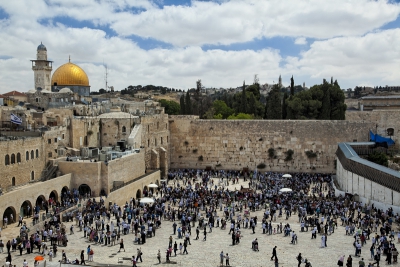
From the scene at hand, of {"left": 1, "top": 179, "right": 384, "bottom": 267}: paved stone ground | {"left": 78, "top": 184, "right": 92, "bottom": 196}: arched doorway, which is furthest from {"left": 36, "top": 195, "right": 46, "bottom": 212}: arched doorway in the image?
{"left": 1, "top": 179, "right": 384, "bottom": 267}: paved stone ground

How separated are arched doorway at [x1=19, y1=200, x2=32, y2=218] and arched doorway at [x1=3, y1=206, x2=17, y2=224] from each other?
685mm

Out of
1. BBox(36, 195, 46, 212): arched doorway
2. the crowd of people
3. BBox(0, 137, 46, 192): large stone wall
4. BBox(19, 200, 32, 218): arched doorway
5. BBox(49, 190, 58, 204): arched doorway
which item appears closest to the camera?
the crowd of people

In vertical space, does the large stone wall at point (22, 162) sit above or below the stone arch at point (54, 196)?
above

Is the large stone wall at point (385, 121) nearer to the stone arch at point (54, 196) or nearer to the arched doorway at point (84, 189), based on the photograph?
the arched doorway at point (84, 189)

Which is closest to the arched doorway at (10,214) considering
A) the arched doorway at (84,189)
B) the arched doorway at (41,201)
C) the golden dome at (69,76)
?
the arched doorway at (41,201)

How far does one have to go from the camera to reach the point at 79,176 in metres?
25.3

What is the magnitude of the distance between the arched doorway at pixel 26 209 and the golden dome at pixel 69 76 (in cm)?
2767

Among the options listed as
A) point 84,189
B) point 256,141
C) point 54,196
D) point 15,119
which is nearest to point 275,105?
point 256,141

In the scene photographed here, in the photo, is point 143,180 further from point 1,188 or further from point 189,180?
point 1,188

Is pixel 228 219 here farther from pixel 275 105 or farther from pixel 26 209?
pixel 275 105

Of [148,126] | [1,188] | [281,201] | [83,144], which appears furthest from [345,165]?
[1,188]

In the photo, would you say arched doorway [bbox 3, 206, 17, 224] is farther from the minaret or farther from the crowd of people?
the minaret

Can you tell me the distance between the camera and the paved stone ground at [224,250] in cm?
1647

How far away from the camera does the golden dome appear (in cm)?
4791
